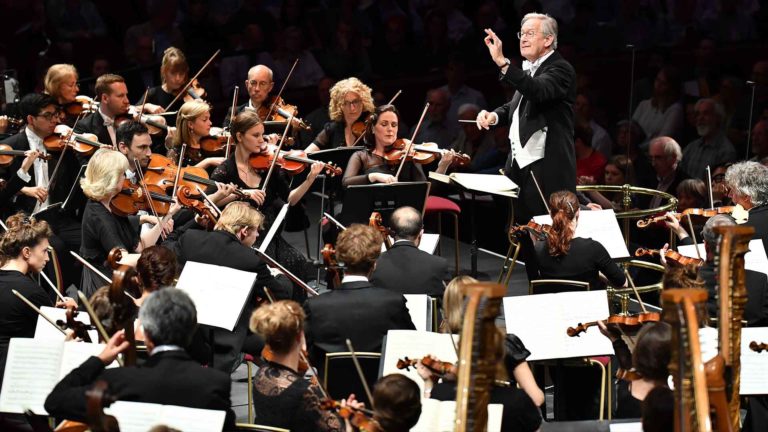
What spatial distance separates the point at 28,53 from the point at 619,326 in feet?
24.6

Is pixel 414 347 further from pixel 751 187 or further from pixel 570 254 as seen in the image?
pixel 751 187

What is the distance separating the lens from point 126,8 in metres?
10.8

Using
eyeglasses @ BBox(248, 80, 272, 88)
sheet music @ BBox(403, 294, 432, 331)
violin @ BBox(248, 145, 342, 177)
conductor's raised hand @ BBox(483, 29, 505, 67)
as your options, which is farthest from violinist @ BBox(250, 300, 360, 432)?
eyeglasses @ BBox(248, 80, 272, 88)

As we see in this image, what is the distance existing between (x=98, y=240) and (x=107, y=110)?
5.97 feet

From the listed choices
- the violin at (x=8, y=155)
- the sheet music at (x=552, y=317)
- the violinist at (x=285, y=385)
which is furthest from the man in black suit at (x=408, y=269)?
the violin at (x=8, y=155)

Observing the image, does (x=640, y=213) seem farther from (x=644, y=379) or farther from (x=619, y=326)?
(x=644, y=379)

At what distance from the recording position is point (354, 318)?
14.6 ft

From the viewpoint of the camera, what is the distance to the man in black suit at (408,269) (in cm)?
509

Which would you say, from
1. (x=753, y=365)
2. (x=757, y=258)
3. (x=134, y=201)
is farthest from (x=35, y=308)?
(x=757, y=258)

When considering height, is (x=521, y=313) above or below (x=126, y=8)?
below

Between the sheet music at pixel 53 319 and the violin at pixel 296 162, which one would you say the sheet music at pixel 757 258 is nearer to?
the violin at pixel 296 162

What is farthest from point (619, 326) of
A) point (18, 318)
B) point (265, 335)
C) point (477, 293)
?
point (18, 318)

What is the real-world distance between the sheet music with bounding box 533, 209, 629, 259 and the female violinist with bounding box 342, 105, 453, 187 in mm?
1489

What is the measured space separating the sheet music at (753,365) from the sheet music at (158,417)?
192cm
